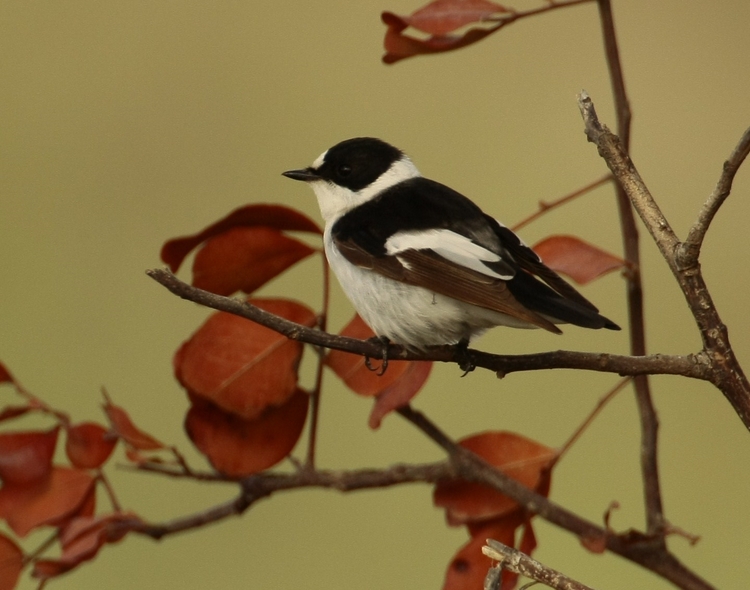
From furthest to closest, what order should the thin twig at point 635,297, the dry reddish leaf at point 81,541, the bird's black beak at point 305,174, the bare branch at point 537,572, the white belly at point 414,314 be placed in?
the bird's black beak at point 305,174 < the white belly at point 414,314 < the thin twig at point 635,297 < the dry reddish leaf at point 81,541 < the bare branch at point 537,572

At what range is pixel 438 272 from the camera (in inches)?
36.9

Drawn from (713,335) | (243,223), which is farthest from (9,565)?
(713,335)

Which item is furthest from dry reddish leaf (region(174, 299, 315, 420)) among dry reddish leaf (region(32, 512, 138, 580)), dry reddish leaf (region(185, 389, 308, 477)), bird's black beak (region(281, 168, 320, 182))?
bird's black beak (region(281, 168, 320, 182))

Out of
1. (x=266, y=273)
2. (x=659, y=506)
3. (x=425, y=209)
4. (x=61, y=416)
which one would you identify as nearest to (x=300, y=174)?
(x=425, y=209)

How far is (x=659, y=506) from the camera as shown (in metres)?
0.82

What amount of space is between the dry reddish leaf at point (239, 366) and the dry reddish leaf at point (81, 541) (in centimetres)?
12

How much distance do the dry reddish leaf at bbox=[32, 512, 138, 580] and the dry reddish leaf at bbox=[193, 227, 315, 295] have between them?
0.21 m

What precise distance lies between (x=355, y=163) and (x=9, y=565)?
673 millimetres

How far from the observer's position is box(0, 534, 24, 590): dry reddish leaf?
2.56ft

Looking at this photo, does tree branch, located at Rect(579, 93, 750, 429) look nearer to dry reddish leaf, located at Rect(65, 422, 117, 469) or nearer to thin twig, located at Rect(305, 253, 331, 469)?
thin twig, located at Rect(305, 253, 331, 469)

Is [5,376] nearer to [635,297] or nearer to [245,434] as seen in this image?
[245,434]

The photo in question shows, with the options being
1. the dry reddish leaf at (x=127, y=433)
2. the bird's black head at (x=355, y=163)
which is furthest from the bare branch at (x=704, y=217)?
the bird's black head at (x=355, y=163)

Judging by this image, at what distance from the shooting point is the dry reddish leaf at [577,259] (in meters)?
0.79

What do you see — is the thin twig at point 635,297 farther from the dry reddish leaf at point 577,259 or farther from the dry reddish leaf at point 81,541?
the dry reddish leaf at point 81,541
